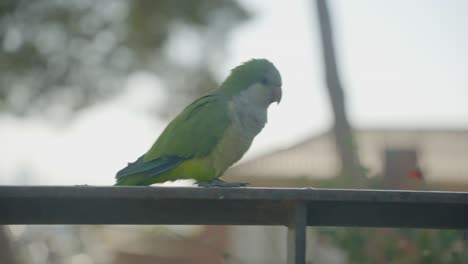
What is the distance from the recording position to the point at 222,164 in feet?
12.7

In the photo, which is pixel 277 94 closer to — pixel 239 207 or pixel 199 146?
pixel 199 146

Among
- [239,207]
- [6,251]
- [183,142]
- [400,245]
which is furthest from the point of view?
[6,251]

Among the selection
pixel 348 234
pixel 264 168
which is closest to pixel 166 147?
pixel 348 234

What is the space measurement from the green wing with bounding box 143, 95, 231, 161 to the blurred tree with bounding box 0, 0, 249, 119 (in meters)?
5.23

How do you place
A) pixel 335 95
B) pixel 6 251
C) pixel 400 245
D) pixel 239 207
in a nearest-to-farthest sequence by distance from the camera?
pixel 239 207, pixel 400 245, pixel 6 251, pixel 335 95

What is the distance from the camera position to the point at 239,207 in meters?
2.30

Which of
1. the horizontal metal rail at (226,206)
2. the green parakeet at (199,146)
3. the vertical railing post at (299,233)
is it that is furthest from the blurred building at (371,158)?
the vertical railing post at (299,233)

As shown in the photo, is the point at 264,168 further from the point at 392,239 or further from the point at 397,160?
the point at 392,239

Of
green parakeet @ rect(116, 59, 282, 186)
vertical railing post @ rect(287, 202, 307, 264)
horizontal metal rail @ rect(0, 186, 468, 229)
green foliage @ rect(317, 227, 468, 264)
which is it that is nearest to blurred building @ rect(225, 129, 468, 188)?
green foliage @ rect(317, 227, 468, 264)

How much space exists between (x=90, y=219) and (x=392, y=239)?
2.66m

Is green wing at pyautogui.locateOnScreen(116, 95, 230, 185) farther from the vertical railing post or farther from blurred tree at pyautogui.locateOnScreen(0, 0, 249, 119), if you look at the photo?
blurred tree at pyautogui.locateOnScreen(0, 0, 249, 119)

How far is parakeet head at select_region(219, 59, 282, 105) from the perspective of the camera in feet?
14.1

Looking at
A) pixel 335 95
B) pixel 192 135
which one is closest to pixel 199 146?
pixel 192 135

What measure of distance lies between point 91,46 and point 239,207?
7.15 meters
